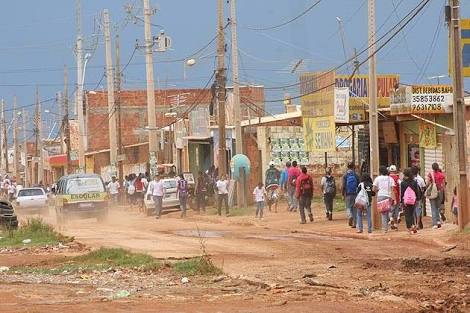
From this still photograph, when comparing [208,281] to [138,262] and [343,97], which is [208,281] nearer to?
[138,262]

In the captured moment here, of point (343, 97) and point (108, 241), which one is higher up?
point (343, 97)

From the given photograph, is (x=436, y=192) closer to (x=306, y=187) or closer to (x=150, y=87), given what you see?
(x=306, y=187)

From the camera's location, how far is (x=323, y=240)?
25.5 metres

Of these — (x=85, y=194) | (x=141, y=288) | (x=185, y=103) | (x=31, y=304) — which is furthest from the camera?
(x=185, y=103)

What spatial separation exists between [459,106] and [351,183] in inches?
196

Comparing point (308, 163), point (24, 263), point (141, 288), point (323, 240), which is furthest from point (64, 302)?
point (308, 163)

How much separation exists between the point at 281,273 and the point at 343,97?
19.3 metres

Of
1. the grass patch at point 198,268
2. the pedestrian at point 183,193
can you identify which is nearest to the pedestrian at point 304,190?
the pedestrian at point 183,193

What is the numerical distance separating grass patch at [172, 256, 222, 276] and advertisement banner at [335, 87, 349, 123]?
18474 mm

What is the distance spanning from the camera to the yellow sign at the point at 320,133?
36.8 metres

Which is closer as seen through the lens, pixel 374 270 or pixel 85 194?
pixel 374 270

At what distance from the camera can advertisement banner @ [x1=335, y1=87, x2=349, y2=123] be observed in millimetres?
35787

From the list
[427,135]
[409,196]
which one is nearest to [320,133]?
[427,135]

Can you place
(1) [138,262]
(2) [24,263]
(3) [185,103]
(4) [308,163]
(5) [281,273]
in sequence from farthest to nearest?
(3) [185,103], (4) [308,163], (2) [24,263], (1) [138,262], (5) [281,273]
